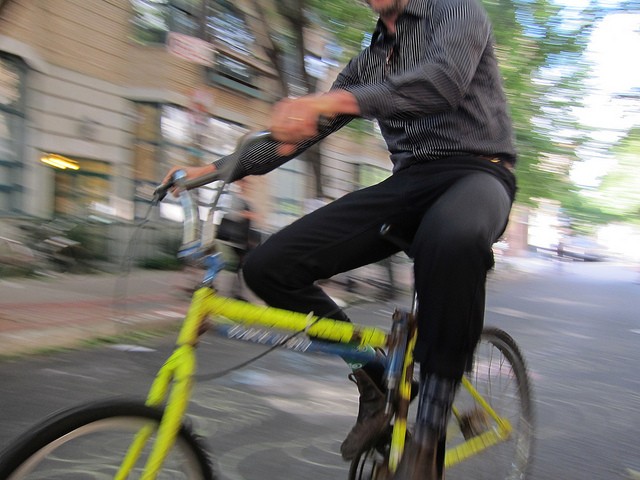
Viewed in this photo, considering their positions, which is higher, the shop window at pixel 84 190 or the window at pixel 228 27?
the window at pixel 228 27

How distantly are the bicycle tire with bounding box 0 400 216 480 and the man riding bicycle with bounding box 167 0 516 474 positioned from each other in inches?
23.9

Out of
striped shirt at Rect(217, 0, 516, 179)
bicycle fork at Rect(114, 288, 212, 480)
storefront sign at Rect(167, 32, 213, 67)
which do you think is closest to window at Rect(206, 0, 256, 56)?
storefront sign at Rect(167, 32, 213, 67)

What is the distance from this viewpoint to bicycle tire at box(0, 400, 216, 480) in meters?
1.44

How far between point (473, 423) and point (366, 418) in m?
0.52

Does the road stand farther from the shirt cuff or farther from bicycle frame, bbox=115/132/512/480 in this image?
the shirt cuff

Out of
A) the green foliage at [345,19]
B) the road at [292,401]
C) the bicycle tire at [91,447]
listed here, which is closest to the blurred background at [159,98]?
the green foliage at [345,19]

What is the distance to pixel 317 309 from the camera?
2207 millimetres

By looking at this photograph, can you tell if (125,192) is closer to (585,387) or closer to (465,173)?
(585,387)

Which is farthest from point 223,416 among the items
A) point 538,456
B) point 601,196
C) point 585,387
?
point 601,196

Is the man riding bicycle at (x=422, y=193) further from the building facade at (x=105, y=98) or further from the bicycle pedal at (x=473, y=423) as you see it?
the building facade at (x=105, y=98)

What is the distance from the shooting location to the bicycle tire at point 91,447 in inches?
56.8

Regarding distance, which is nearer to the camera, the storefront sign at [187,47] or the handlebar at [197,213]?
the handlebar at [197,213]

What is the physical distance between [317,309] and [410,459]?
0.59 meters

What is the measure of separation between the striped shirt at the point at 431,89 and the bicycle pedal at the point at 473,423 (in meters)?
0.99
